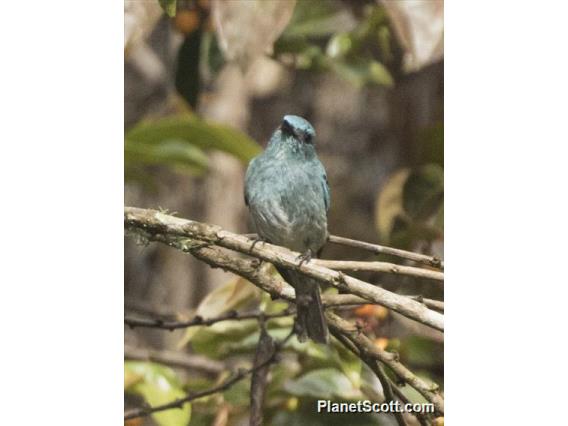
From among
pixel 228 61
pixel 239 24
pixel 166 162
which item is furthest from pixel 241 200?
pixel 239 24

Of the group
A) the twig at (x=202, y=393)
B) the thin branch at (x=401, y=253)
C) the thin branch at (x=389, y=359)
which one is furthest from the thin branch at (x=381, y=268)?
the twig at (x=202, y=393)

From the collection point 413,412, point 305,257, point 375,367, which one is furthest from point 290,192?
point 413,412

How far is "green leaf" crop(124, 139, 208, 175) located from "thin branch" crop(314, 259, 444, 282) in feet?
1.94

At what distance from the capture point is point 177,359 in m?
2.75

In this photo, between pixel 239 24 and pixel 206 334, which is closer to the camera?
pixel 239 24

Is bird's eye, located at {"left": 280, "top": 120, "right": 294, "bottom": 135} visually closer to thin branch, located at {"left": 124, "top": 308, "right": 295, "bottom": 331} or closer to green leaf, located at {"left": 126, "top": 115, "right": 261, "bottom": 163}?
green leaf, located at {"left": 126, "top": 115, "right": 261, "bottom": 163}

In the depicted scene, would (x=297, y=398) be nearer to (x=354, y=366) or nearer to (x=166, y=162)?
(x=354, y=366)

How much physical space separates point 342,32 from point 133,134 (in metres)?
0.76

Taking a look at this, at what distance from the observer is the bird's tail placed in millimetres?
2342

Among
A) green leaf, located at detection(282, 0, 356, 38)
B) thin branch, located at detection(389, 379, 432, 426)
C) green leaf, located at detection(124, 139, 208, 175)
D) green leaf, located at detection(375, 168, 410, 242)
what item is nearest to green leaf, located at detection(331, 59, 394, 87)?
green leaf, located at detection(282, 0, 356, 38)

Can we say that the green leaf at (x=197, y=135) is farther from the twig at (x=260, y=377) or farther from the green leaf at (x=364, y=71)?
the twig at (x=260, y=377)

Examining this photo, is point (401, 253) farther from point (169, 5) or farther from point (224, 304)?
point (169, 5)

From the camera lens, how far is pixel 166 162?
2711 millimetres

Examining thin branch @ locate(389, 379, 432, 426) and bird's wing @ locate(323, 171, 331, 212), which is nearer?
thin branch @ locate(389, 379, 432, 426)
